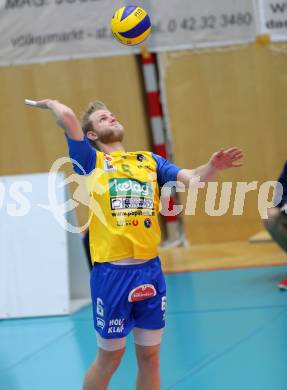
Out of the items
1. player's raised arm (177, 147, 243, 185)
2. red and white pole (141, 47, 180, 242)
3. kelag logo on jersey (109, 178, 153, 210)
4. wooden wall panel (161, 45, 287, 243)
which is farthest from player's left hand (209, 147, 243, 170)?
red and white pole (141, 47, 180, 242)

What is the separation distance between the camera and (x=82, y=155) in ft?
12.9

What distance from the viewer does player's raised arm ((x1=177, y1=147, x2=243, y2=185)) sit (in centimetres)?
392

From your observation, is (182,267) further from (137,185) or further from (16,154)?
(137,185)

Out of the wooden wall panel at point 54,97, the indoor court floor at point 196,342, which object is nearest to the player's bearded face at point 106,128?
the indoor court floor at point 196,342

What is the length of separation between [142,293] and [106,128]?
0.87 meters

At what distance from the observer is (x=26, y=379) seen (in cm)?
531

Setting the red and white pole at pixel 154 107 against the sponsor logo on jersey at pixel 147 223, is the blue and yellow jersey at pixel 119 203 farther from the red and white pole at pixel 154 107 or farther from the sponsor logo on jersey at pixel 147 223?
the red and white pole at pixel 154 107

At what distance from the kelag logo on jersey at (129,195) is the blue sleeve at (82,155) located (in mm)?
137

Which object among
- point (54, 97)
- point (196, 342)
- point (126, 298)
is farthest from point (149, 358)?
point (54, 97)

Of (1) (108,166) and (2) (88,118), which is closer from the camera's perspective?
(1) (108,166)

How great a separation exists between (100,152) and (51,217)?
10.4 ft

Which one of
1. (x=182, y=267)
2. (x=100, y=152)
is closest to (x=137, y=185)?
(x=100, y=152)

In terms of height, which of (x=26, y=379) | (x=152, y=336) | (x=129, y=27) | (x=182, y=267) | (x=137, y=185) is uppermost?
(x=129, y=27)

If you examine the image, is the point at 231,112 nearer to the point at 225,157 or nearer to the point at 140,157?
the point at 140,157
